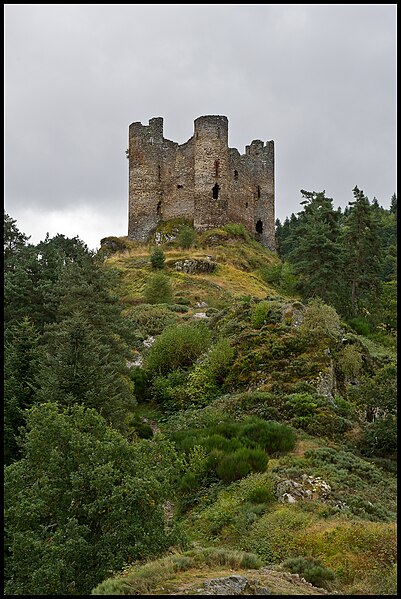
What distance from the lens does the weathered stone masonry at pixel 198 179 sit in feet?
158

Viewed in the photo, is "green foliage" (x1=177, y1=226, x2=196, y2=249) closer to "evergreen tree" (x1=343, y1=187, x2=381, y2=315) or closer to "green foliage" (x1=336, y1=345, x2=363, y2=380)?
"evergreen tree" (x1=343, y1=187, x2=381, y2=315)

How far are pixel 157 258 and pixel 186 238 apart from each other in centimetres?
384

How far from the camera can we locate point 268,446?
68.2 feet

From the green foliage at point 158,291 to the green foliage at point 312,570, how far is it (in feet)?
85.6

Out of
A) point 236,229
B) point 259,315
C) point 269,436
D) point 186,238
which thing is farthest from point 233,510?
point 236,229

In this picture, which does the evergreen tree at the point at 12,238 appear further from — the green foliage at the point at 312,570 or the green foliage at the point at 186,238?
the green foliage at the point at 312,570

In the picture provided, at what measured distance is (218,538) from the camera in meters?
16.1

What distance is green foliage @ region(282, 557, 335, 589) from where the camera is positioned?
12719 millimetres

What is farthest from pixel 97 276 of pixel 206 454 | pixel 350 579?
pixel 350 579

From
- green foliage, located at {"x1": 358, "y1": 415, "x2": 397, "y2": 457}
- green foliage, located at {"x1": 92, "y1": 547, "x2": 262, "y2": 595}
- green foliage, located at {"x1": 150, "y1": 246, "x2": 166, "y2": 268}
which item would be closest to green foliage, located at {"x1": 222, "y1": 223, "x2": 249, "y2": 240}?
green foliage, located at {"x1": 150, "y1": 246, "x2": 166, "y2": 268}

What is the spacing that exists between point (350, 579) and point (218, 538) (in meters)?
3.57

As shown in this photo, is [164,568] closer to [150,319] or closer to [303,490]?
[303,490]

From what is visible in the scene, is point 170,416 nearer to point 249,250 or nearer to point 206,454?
point 206,454

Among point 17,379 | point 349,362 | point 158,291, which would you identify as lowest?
point 17,379
